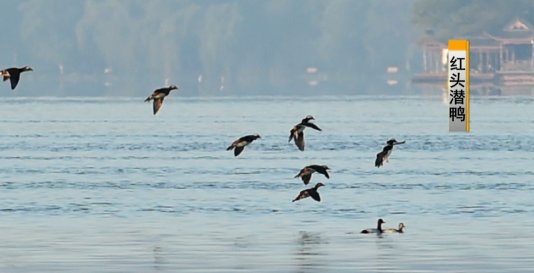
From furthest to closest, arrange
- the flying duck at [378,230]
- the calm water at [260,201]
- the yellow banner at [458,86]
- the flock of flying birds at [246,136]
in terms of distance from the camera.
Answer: the yellow banner at [458,86] → the flying duck at [378,230] → the calm water at [260,201] → the flock of flying birds at [246,136]

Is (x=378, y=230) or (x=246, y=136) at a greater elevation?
(x=246, y=136)

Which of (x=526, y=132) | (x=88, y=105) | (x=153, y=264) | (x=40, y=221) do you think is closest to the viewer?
(x=153, y=264)

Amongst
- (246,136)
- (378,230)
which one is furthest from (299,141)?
(378,230)

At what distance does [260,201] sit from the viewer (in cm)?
5244

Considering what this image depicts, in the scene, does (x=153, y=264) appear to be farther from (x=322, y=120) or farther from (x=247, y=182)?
(x=322, y=120)

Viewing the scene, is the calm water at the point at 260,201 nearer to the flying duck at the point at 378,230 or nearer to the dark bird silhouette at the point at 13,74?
the flying duck at the point at 378,230

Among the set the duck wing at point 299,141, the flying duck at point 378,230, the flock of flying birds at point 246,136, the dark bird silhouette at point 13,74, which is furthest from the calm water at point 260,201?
the dark bird silhouette at point 13,74

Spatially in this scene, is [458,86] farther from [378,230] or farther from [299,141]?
[299,141]

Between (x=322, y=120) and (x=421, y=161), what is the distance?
1854 inches

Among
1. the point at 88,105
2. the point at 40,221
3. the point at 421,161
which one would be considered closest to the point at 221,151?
the point at 421,161

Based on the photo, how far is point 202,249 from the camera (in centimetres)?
3953

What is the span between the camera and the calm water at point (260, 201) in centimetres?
3794

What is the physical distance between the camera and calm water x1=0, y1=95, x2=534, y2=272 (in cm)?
3794

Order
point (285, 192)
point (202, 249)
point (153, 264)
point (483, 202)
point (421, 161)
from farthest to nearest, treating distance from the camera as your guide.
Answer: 1. point (421, 161)
2. point (285, 192)
3. point (483, 202)
4. point (202, 249)
5. point (153, 264)
